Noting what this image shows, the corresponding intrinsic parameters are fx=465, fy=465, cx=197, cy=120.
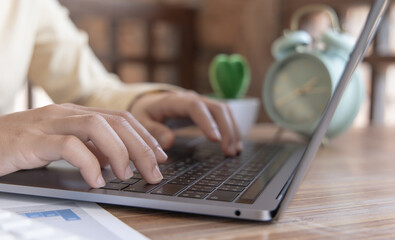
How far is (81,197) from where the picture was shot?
1.47ft

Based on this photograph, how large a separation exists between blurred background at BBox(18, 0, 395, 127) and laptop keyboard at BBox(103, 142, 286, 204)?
105cm

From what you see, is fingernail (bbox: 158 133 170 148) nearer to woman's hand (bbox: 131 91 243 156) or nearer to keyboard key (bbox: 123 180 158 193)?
woman's hand (bbox: 131 91 243 156)

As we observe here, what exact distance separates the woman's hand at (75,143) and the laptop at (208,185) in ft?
0.05

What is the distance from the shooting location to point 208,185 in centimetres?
48

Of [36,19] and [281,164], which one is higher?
[36,19]

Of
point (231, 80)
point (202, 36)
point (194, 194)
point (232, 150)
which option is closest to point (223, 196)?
point (194, 194)

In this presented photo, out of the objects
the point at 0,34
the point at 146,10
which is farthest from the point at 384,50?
the point at 0,34

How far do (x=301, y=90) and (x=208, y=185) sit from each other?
0.51m

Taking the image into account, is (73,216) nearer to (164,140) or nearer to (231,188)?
(231,188)

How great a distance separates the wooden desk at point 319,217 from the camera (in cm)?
39

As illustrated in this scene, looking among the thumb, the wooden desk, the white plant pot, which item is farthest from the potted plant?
the wooden desk

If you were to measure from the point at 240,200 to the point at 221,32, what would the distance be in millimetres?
1677

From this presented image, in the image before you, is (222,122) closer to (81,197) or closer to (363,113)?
(81,197)

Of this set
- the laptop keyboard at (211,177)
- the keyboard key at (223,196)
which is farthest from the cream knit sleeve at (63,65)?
the keyboard key at (223,196)
